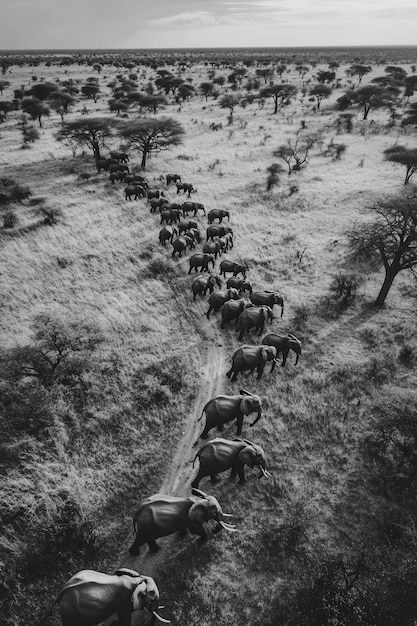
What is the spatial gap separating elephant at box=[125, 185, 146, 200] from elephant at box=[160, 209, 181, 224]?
410 centimetres

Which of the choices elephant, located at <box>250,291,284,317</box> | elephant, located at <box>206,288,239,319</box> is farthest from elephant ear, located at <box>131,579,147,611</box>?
elephant, located at <box>250,291,284,317</box>

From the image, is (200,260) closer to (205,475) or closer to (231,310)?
(231,310)

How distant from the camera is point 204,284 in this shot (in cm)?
1750

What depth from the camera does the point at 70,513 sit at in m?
9.04

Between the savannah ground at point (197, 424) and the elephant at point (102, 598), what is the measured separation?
1.23 meters

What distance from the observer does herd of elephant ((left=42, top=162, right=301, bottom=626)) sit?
660 centimetres

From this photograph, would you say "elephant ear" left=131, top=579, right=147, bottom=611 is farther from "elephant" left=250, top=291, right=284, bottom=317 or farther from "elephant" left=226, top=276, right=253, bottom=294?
"elephant" left=226, top=276, right=253, bottom=294

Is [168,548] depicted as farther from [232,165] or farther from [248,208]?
[232,165]

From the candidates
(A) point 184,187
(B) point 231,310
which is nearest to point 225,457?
(B) point 231,310

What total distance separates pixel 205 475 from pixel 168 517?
1.69 metres

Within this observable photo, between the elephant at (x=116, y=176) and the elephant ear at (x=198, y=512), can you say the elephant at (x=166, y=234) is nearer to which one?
the elephant at (x=116, y=176)

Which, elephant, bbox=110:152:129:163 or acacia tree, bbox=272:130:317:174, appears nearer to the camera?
elephant, bbox=110:152:129:163

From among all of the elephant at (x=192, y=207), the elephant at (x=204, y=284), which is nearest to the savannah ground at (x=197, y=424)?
the elephant at (x=204, y=284)

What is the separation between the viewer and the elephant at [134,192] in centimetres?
2712
